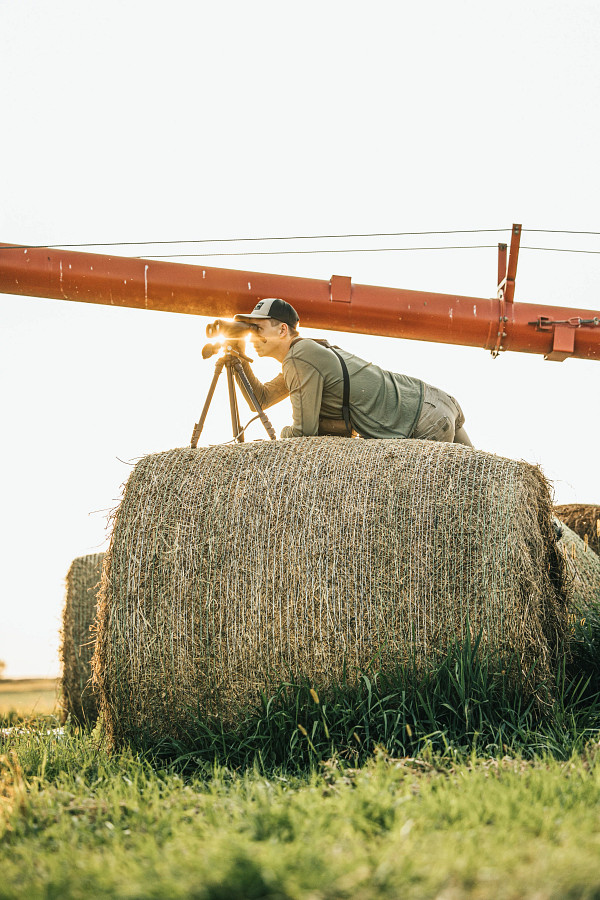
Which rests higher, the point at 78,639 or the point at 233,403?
the point at 233,403

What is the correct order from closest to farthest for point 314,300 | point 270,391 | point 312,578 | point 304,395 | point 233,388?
point 312,578 < point 304,395 < point 233,388 < point 270,391 < point 314,300

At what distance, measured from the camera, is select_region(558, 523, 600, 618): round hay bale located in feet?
→ 15.2

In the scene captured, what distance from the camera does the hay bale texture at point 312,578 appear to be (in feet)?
12.2

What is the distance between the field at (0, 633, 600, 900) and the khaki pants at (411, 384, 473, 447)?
1486 millimetres

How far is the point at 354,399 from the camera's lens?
4691 millimetres

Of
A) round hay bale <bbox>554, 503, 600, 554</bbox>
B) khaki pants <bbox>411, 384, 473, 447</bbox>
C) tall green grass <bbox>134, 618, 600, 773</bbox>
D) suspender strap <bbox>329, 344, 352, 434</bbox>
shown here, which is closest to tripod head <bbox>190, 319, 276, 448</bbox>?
suspender strap <bbox>329, 344, 352, 434</bbox>

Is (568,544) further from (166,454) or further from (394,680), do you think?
(166,454)

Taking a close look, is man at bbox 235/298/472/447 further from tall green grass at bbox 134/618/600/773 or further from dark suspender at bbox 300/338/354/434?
tall green grass at bbox 134/618/600/773

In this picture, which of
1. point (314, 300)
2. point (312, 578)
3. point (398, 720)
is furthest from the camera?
point (314, 300)

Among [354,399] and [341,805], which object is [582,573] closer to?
[354,399]

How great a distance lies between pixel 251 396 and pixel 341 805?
293cm

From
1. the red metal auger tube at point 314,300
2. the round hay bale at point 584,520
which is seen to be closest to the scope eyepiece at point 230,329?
the red metal auger tube at point 314,300

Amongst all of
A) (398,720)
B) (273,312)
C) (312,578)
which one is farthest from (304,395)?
(398,720)

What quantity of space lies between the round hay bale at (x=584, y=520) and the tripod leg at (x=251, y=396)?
2.96 m
